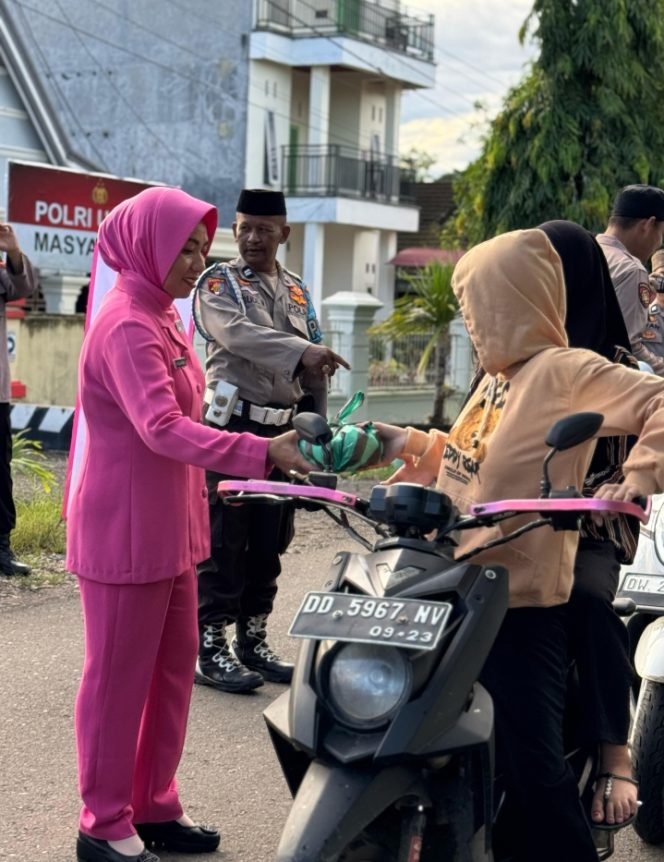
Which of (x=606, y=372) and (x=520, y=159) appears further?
(x=520, y=159)

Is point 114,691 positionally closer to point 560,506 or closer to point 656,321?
point 560,506

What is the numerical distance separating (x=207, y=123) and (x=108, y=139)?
11.1 feet

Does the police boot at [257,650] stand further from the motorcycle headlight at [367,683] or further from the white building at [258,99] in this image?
the white building at [258,99]

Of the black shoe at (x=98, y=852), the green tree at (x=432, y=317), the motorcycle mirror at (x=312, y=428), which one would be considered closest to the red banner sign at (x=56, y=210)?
the green tree at (x=432, y=317)

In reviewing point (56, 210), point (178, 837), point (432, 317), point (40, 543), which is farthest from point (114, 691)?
point (432, 317)

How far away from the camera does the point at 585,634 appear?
366 cm

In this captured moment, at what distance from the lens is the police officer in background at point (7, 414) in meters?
8.09

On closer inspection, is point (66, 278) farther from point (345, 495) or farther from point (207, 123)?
point (207, 123)

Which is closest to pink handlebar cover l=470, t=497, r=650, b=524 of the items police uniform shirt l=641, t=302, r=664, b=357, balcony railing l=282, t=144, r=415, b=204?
police uniform shirt l=641, t=302, r=664, b=357

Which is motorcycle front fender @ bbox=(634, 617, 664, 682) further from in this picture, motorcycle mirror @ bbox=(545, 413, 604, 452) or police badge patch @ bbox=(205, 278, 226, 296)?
police badge patch @ bbox=(205, 278, 226, 296)

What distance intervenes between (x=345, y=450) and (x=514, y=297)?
0.55m

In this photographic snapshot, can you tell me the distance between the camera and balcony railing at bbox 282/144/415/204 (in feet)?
122

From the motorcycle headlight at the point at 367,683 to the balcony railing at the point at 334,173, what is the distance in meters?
34.4

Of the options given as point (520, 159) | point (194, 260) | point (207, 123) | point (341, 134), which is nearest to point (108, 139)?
point (207, 123)
